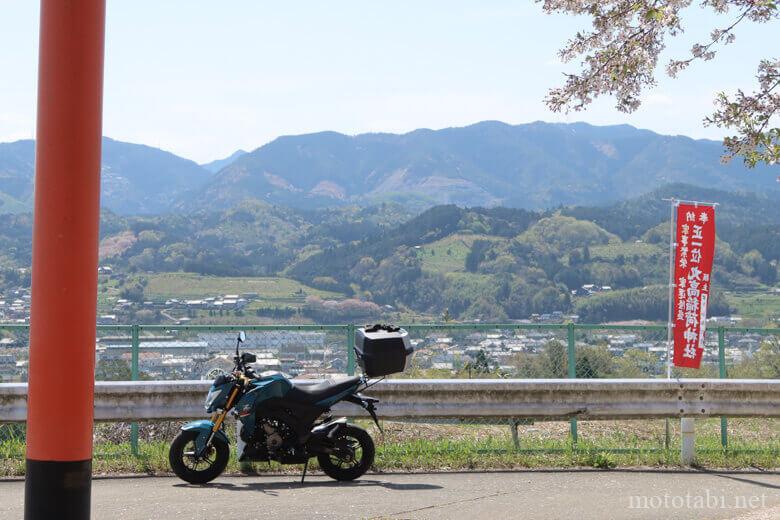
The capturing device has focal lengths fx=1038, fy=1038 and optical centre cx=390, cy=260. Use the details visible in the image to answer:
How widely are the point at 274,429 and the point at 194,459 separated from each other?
0.68m

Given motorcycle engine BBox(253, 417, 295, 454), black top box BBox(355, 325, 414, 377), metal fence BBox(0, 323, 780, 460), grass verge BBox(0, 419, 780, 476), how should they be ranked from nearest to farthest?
motorcycle engine BBox(253, 417, 295, 454), black top box BBox(355, 325, 414, 377), grass verge BBox(0, 419, 780, 476), metal fence BBox(0, 323, 780, 460)

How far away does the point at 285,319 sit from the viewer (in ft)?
335

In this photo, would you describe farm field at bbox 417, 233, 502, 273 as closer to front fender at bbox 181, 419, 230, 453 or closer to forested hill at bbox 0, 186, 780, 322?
forested hill at bbox 0, 186, 780, 322

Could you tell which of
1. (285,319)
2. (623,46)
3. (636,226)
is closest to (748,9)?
(623,46)

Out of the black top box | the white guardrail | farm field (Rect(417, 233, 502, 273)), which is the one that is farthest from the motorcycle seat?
farm field (Rect(417, 233, 502, 273))

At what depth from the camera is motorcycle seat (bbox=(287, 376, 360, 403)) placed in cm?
852

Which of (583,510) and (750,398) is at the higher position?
(750,398)

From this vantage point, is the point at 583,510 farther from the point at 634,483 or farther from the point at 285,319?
the point at 285,319

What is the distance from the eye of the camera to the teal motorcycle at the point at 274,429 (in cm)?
837

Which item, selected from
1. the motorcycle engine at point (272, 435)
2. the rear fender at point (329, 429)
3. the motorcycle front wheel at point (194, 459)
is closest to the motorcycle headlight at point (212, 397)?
the motorcycle front wheel at point (194, 459)

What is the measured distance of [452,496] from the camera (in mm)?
7781

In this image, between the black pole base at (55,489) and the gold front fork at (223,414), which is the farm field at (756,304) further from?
the black pole base at (55,489)

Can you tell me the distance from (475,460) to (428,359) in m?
2.63

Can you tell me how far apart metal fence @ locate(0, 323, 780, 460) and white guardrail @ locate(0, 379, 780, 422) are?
0.77m
